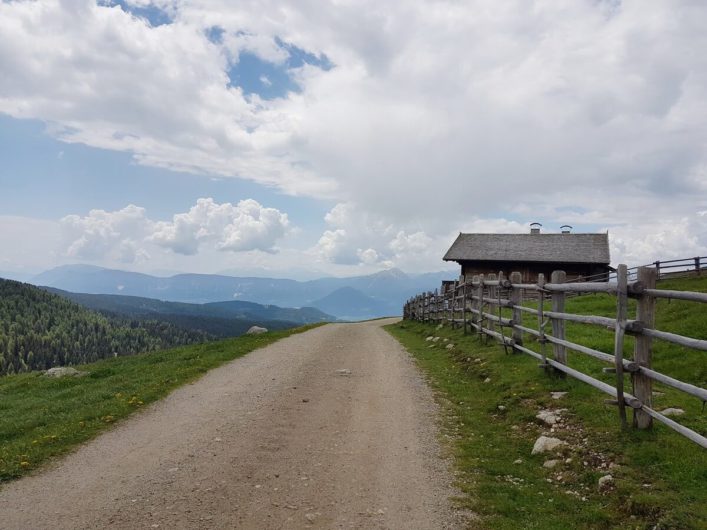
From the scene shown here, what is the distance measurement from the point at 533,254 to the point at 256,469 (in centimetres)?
4066

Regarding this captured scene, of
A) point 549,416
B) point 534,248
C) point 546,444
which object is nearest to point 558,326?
point 549,416

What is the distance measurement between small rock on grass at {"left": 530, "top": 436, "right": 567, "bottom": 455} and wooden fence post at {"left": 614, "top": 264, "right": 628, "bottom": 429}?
962 millimetres

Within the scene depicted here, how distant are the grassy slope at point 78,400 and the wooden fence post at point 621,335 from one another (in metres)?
8.80

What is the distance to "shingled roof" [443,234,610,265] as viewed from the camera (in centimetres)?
4203

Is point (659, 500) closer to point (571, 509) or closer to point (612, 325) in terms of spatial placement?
point (571, 509)

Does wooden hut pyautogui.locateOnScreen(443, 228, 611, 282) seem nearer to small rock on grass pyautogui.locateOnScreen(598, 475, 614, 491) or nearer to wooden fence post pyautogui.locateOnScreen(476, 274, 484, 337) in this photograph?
wooden fence post pyautogui.locateOnScreen(476, 274, 484, 337)

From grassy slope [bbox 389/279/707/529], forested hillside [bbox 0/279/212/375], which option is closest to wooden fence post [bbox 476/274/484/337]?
grassy slope [bbox 389/279/707/529]

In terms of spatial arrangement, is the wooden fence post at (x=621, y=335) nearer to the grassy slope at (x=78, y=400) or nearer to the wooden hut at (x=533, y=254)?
the grassy slope at (x=78, y=400)

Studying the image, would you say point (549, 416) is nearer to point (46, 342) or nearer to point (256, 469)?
point (256, 469)

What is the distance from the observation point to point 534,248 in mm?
44156

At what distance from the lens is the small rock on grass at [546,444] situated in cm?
728

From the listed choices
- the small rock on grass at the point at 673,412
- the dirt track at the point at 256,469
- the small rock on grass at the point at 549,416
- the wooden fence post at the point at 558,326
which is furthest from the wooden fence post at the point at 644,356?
the wooden fence post at the point at 558,326

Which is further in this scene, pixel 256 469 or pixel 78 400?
pixel 78 400

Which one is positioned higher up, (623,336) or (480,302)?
(480,302)
